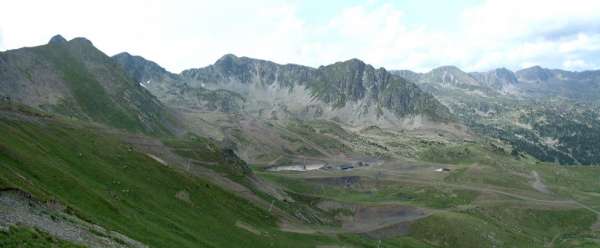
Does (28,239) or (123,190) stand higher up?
(28,239)

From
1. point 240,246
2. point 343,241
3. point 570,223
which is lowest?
point 570,223

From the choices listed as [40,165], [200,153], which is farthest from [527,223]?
[40,165]

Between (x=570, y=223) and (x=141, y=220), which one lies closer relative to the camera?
(x=141, y=220)

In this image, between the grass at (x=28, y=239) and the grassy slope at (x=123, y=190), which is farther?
the grassy slope at (x=123, y=190)

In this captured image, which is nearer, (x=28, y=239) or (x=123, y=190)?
(x=28, y=239)

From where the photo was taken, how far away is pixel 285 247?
97125mm

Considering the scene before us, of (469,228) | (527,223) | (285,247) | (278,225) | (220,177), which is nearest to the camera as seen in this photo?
(285,247)

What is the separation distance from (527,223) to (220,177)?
376 feet

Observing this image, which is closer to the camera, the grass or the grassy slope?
the grass

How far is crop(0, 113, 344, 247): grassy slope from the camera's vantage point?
6469 centimetres

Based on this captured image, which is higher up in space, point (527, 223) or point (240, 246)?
point (240, 246)

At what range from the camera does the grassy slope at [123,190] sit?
6469 cm

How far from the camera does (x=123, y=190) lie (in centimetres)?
8606

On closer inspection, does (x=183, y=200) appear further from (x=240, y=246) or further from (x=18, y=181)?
(x=18, y=181)
